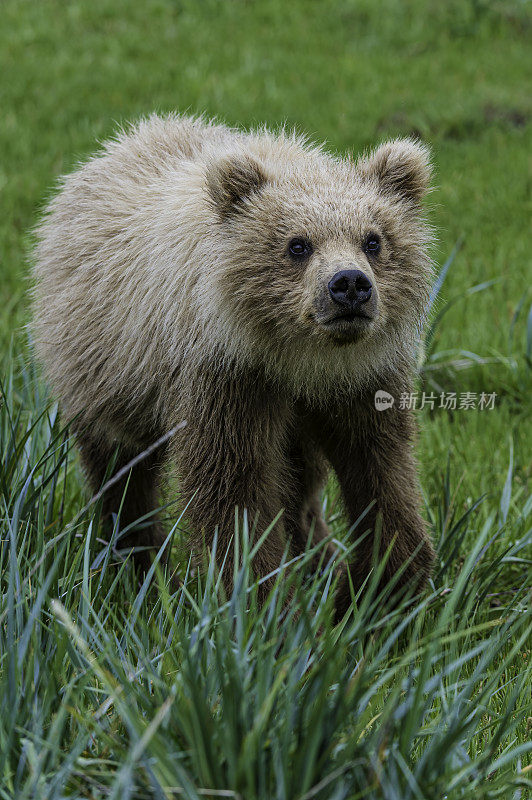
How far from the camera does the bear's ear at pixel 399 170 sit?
10.6ft

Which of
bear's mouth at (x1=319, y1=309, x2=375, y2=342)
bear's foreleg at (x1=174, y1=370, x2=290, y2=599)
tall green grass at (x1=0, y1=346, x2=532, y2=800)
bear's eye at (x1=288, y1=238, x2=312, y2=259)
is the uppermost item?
bear's eye at (x1=288, y1=238, x2=312, y2=259)

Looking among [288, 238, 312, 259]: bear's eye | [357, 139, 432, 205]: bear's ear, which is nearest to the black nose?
[288, 238, 312, 259]: bear's eye

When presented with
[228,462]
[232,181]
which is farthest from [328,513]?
[232,181]

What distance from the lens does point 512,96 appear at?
9078mm

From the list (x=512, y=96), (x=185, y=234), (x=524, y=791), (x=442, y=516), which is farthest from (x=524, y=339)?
(x=512, y=96)

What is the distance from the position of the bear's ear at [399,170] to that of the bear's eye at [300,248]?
0.42m

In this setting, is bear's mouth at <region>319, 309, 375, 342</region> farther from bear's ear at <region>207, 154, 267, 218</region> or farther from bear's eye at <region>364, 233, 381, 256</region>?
bear's ear at <region>207, 154, 267, 218</region>

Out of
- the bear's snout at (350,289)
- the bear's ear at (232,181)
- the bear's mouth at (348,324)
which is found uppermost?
the bear's ear at (232,181)

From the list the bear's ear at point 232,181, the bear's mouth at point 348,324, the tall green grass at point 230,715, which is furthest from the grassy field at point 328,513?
the bear's ear at point 232,181

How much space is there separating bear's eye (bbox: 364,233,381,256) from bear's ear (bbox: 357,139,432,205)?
0.26 meters

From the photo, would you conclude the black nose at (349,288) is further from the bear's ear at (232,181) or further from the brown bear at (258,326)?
the bear's ear at (232,181)

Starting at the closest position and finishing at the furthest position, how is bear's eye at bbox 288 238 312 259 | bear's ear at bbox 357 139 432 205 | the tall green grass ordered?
the tall green grass
bear's eye at bbox 288 238 312 259
bear's ear at bbox 357 139 432 205

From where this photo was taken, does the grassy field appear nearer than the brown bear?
Yes

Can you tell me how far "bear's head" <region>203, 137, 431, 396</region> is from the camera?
2850mm
